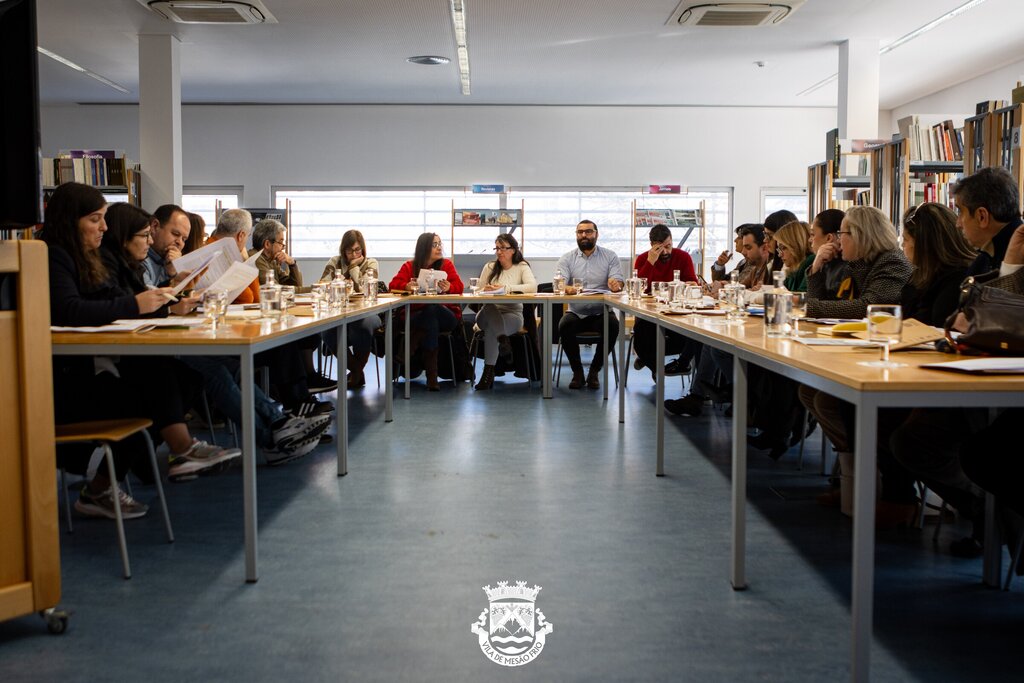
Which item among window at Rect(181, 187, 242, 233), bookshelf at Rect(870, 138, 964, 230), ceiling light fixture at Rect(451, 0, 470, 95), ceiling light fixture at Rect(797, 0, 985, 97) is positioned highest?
ceiling light fixture at Rect(797, 0, 985, 97)


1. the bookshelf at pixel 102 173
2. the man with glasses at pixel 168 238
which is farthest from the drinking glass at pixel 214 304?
the bookshelf at pixel 102 173

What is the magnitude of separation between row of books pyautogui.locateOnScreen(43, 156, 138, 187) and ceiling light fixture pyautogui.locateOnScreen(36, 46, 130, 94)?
944mm

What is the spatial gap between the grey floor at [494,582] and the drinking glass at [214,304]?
26.4 inches

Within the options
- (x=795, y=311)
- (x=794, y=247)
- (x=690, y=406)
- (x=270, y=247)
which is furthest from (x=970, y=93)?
(x=795, y=311)

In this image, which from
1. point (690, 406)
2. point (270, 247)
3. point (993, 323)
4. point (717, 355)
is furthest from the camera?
point (270, 247)

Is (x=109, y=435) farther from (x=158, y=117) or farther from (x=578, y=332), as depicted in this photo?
(x=158, y=117)

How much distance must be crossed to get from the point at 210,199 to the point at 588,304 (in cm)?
601

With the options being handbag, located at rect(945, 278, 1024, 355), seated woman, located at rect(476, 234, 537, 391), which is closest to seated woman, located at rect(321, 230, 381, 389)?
seated woman, located at rect(476, 234, 537, 391)

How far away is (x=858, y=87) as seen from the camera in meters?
7.21

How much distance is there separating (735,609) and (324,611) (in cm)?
98

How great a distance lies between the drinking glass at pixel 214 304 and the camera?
8.85ft

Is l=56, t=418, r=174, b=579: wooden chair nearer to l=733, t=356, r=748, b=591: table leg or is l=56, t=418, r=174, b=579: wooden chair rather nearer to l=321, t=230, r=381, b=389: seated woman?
l=733, t=356, r=748, b=591: table leg

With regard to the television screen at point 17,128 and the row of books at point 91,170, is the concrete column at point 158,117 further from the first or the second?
the television screen at point 17,128

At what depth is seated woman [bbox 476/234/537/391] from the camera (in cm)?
606
